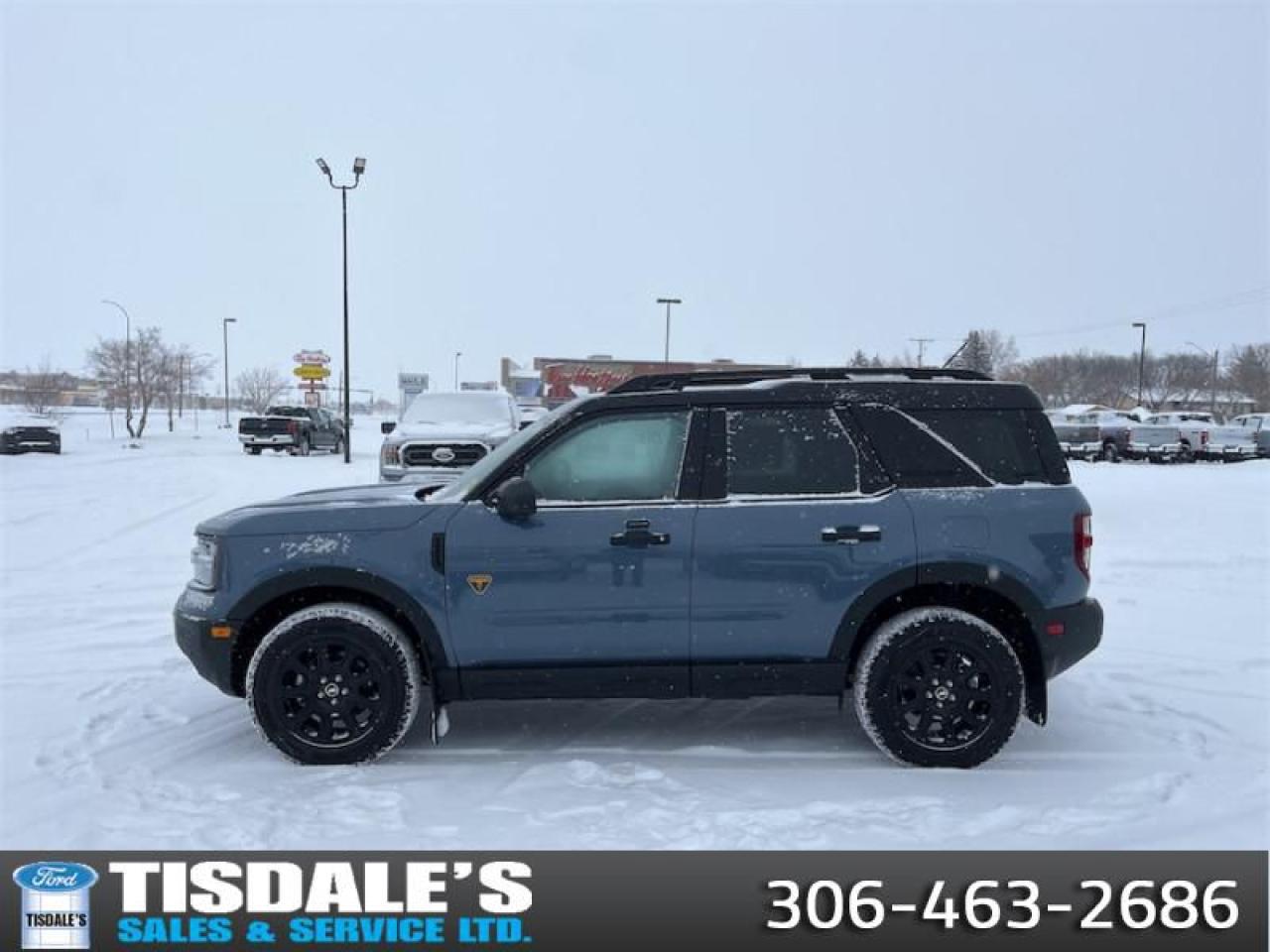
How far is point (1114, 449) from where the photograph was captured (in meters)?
30.3

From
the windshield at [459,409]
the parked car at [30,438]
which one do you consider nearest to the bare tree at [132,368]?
the parked car at [30,438]

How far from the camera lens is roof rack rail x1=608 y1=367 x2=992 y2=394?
462 centimetres

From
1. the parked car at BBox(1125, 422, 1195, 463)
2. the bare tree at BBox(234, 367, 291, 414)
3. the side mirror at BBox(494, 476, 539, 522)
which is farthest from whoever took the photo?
the bare tree at BBox(234, 367, 291, 414)

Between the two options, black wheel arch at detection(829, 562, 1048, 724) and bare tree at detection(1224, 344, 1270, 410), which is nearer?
black wheel arch at detection(829, 562, 1048, 724)

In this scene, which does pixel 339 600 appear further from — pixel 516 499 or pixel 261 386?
pixel 261 386

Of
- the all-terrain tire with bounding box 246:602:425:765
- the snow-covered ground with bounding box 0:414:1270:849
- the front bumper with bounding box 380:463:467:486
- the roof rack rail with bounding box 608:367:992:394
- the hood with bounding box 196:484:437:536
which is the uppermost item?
the roof rack rail with bounding box 608:367:992:394

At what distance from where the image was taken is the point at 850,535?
164 inches

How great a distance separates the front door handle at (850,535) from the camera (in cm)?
416

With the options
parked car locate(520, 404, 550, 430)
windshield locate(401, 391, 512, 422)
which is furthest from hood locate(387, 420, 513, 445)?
parked car locate(520, 404, 550, 430)

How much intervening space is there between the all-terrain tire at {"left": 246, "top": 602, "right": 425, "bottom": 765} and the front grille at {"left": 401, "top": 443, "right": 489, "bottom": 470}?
299 inches

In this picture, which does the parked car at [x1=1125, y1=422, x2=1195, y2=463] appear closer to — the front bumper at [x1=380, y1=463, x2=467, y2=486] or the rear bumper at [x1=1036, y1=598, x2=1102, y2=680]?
the front bumper at [x1=380, y1=463, x2=467, y2=486]

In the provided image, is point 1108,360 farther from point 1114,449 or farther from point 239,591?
point 239,591

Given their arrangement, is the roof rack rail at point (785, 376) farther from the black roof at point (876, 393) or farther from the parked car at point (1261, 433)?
the parked car at point (1261, 433)

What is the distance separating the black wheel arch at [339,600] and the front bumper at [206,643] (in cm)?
2
